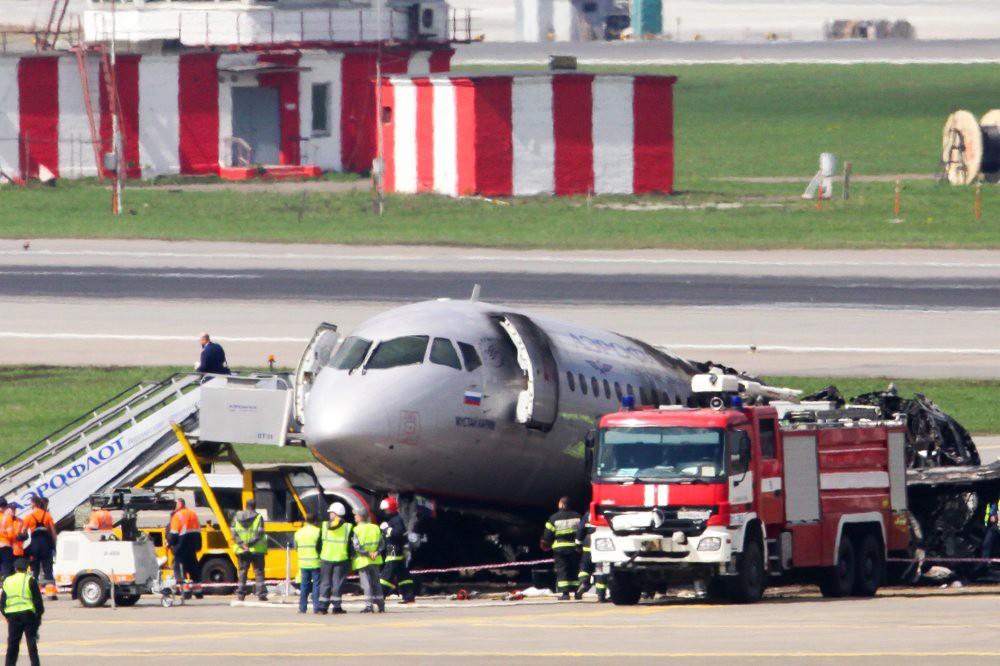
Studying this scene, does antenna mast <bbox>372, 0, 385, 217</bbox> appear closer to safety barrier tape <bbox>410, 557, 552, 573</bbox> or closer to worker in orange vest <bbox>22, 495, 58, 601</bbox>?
safety barrier tape <bbox>410, 557, 552, 573</bbox>

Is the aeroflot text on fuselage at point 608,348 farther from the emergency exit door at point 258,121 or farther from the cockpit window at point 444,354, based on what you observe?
the emergency exit door at point 258,121

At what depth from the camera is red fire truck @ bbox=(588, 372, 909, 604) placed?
105ft

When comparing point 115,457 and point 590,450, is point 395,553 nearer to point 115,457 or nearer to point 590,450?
point 590,450

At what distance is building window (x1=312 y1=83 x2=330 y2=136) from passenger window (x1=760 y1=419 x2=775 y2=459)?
7589cm

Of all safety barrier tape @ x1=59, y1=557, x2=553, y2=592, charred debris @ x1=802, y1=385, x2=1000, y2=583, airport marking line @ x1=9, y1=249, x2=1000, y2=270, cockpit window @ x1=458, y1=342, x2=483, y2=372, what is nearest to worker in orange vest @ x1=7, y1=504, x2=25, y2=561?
safety barrier tape @ x1=59, y1=557, x2=553, y2=592

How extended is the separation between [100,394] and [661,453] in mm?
25299

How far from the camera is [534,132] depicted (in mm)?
95188

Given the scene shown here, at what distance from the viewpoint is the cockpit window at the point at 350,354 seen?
34.4 metres

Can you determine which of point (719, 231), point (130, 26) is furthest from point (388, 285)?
point (130, 26)

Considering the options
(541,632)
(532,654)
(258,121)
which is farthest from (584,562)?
(258,121)

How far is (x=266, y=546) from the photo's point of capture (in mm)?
36406

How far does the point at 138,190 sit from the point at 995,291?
46.6 meters

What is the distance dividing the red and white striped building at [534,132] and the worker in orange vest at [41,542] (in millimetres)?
59602

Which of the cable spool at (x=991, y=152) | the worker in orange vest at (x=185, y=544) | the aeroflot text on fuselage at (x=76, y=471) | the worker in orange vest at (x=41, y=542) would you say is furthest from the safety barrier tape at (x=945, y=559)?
the cable spool at (x=991, y=152)
